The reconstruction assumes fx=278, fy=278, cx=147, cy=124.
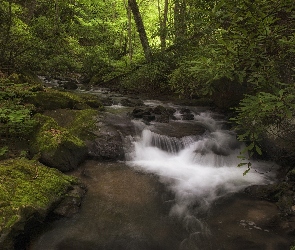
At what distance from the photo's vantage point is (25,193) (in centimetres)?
484

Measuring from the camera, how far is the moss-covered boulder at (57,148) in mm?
6617

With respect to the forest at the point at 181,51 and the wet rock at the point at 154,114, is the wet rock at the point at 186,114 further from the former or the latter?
the forest at the point at 181,51

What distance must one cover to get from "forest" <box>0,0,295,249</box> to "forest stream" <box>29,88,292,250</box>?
64 cm

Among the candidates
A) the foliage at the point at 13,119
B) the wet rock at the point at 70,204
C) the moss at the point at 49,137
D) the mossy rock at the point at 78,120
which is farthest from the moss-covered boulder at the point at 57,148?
the wet rock at the point at 70,204

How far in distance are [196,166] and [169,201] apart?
7.63 ft

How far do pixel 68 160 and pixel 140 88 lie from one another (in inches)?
359

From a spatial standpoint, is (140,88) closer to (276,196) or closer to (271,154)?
(271,154)

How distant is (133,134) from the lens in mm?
9047

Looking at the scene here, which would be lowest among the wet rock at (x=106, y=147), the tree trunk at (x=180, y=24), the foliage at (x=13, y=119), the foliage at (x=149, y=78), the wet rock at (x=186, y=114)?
the wet rock at (x=106, y=147)

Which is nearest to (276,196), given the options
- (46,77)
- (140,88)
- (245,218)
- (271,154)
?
(245,218)

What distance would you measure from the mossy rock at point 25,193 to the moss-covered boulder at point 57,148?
59 cm

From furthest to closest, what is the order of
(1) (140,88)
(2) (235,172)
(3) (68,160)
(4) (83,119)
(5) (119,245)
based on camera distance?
1. (1) (140,88)
2. (4) (83,119)
3. (2) (235,172)
4. (3) (68,160)
5. (5) (119,245)

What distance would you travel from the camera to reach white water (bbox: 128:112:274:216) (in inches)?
262

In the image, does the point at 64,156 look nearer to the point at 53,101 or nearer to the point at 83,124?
the point at 83,124
